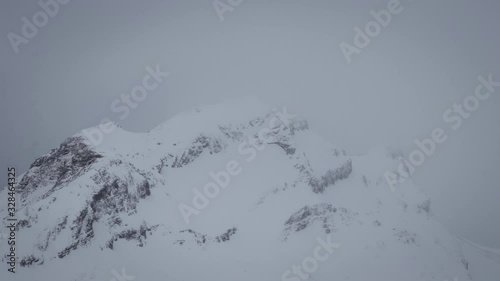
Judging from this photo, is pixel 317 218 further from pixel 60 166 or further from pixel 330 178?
pixel 60 166

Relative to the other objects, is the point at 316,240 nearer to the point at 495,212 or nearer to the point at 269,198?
the point at 269,198

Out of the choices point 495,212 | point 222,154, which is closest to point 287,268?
point 222,154

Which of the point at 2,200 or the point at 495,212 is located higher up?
the point at 2,200
